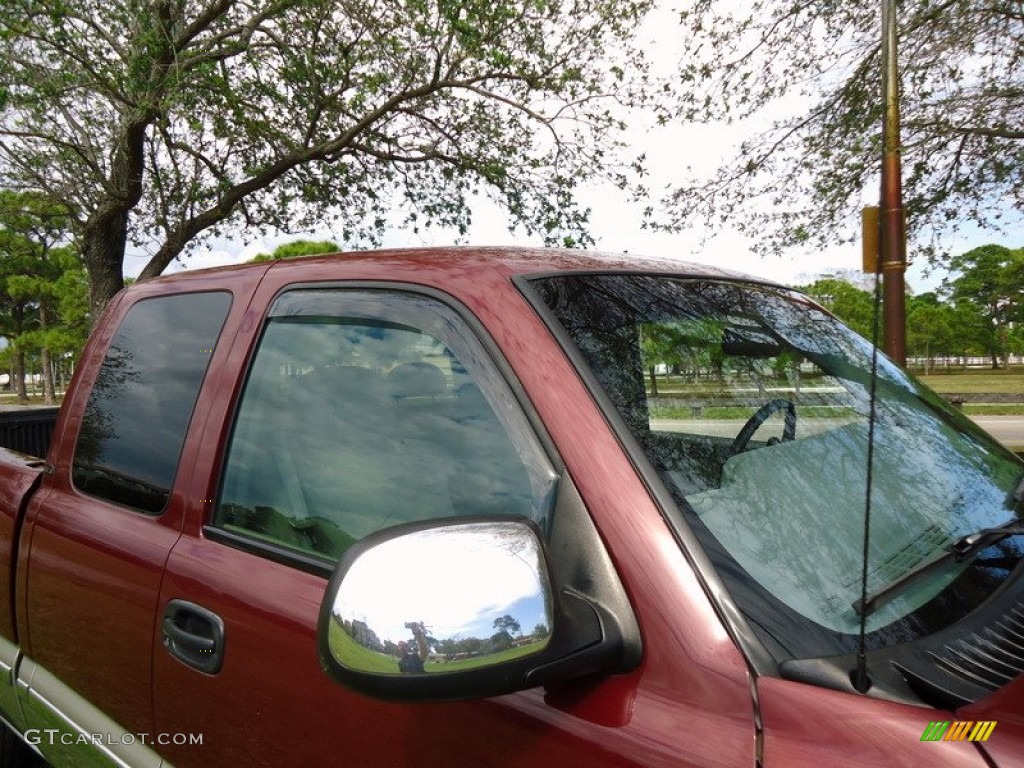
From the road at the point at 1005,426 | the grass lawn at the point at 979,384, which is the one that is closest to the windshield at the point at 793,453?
the grass lawn at the point at 979,384

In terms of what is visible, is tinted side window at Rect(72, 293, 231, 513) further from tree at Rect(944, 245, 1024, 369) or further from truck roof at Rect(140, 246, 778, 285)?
tree at Rect(944, 245, 1024, 369)

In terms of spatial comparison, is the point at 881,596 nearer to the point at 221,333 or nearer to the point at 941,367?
the point at 221,333

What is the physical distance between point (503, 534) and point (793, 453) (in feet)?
2.52

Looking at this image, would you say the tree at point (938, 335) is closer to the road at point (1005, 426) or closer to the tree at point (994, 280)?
the tree at point (994, 280)

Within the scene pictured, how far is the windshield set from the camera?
3.56 feet

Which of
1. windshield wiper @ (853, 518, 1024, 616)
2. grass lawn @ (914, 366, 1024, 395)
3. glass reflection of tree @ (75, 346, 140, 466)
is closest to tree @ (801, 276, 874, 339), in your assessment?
windshield wiper @ (853, 518, 1024, 616)

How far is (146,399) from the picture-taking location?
6.52ft

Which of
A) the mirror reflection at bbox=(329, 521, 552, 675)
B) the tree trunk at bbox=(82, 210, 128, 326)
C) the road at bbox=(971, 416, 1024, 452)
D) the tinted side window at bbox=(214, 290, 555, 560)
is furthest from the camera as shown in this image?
the road at bbox=(971, 416, 1024, 452)

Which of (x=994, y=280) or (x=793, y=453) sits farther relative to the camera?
(x=994, y=280)

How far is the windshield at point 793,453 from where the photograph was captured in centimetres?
108

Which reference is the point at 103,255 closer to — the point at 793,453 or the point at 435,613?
the point at 793,453

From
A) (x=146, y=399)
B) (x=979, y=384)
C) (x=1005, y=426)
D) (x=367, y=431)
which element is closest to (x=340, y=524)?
(x=367, y=431)

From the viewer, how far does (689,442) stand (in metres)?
1.38

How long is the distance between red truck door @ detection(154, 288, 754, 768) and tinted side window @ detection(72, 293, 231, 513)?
0.19 meters
